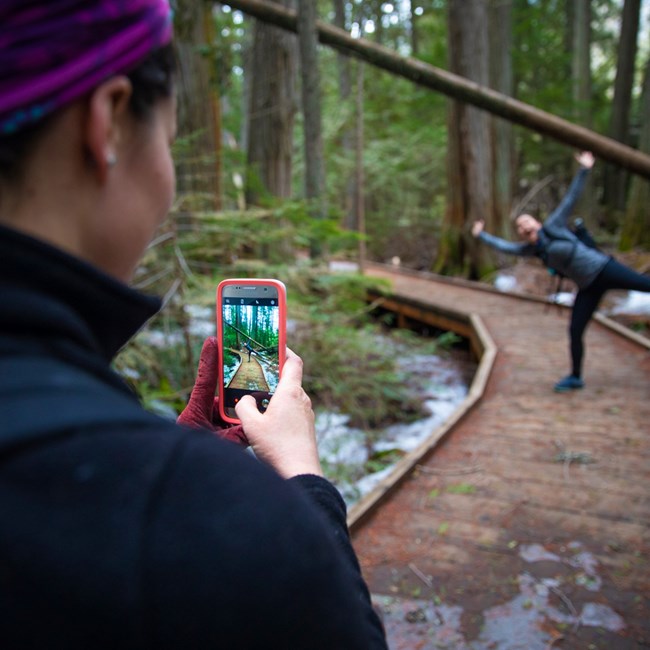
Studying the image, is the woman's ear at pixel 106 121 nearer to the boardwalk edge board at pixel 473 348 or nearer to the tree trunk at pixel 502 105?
the boardwalk edge board at pixel 473 348

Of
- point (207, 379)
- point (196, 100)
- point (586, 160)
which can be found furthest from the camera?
point (196, 100)

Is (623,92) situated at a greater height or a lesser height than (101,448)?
lesser

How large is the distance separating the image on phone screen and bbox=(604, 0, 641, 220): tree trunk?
19952mm

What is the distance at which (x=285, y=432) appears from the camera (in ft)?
3.16

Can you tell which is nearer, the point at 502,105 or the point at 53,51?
the point at 53,51

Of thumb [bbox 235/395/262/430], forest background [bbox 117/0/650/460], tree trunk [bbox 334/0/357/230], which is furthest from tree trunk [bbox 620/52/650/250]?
thumb [bbox 235/395/262/430]

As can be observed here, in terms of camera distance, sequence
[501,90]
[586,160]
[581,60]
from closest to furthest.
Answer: [586,160] < [501,90] < [581,60]

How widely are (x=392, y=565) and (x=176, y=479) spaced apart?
10.2 feet

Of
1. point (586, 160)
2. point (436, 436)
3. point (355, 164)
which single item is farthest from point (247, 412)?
point (355, 164)

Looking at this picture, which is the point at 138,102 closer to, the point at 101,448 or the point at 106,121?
the point at 106,121

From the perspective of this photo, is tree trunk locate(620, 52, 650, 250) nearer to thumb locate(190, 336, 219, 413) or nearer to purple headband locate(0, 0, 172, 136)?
thumb locate(190, 336, 219, 413)

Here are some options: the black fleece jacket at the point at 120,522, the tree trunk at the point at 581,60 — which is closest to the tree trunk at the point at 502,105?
the black fleece jacket at the point at 120,522

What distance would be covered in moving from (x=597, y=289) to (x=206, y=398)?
555 centimetres

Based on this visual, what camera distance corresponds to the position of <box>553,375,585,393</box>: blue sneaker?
21.0 feet
